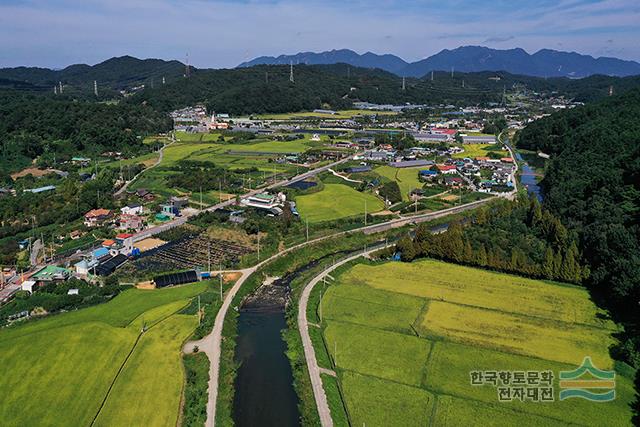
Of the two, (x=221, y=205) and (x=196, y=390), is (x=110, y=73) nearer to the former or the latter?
(x=221, y=205)

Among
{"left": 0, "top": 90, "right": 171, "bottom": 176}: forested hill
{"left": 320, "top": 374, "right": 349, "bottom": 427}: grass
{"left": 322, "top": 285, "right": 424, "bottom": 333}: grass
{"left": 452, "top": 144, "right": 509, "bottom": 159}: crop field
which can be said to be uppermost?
{"left": 0, "top": 90, "right": 171, "bottom": 176}: forested hill

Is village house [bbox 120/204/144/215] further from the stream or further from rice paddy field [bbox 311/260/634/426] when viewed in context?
rice paddy field [bbox 311/260/634/426]

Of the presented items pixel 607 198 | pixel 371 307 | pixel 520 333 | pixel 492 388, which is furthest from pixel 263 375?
pixel 607 198

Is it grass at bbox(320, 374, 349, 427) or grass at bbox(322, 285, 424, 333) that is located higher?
grass at bbox(322, 285, 424, 333)

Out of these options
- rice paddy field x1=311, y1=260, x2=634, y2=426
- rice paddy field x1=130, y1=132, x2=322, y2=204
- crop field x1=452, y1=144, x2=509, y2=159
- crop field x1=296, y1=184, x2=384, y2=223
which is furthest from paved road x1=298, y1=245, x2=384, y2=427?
crop field x1=452, y1=144, x2=509, y2=159

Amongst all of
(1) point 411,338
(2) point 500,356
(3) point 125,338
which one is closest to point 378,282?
(1) point 411,338

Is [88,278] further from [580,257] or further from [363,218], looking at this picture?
[580,257]
